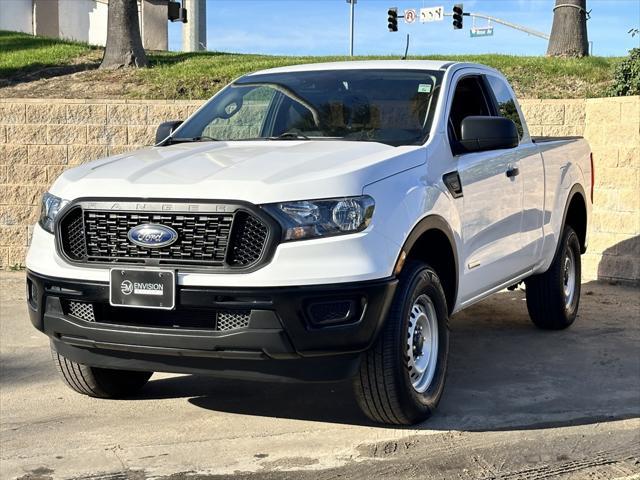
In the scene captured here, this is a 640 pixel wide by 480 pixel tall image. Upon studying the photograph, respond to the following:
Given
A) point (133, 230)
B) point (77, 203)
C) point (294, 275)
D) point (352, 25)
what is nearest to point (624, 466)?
point (294, 275)

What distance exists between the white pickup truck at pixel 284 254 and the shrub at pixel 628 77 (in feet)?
17.7

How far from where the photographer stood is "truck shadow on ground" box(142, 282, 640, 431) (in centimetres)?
541

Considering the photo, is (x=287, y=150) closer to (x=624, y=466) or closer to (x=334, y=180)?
(x=334, y=180)

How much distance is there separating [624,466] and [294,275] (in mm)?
1837

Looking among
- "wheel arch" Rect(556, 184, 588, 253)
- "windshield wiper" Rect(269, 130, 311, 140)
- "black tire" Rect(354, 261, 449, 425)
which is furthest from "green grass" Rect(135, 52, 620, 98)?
"black tire" Rect(354, 261, 449, 425)

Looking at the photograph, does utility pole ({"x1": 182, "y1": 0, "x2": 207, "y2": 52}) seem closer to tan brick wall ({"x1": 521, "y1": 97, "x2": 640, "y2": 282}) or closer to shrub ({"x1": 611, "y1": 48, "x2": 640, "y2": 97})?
shrub ({"x1": 611, "y1": 48, "x2": 640, "y2": 97})

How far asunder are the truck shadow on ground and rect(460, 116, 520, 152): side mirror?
4.83 ft

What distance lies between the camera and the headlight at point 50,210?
4917 millimetres

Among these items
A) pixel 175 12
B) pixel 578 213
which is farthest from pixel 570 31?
pixel 175 12

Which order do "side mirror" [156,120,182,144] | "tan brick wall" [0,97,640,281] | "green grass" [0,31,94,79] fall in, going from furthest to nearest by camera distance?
"green grass" [0,31,94,79] → "tan brick wall" [0,97,640,281] → "side mirror" [156,120,182,144]

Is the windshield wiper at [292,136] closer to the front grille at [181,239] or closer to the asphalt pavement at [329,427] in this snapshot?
the front grille at [181,239]

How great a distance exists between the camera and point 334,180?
179 inches

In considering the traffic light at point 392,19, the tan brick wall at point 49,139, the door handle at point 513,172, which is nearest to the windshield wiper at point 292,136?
the door handle at point 513,172

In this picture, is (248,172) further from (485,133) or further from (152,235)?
(485,133)
